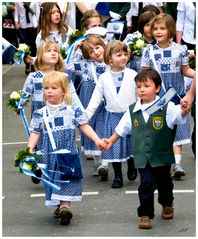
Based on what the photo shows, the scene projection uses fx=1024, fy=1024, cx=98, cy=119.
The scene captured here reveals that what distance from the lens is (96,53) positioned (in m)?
11.3

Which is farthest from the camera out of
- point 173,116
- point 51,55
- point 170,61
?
point 170,61

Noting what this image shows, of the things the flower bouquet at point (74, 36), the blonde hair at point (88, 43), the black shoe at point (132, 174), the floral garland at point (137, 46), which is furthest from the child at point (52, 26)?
the black shoe at point (132, 174)

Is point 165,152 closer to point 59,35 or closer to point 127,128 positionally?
point 127,128

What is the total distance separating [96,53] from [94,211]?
235cm

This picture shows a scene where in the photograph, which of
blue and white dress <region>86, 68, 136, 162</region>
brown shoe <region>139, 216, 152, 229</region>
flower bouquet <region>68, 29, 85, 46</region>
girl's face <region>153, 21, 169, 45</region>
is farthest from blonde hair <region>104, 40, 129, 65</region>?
brown shoe <region>139, 216, 152, 229</region>

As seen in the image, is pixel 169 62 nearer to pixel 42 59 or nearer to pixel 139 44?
pixel 139 44

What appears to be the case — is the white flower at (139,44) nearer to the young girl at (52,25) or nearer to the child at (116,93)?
the child at (116,93)

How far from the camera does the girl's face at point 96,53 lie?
11.2 m

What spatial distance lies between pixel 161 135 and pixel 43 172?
43.5 inches

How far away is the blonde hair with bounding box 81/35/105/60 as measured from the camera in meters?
11.2

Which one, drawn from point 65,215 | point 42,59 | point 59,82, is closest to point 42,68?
point 42,59

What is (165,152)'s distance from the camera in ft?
28.9

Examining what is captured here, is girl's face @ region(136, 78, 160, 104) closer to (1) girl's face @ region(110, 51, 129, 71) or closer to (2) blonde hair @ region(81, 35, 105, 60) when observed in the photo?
(1) girl's face @ region(110, 51, 129, 71)

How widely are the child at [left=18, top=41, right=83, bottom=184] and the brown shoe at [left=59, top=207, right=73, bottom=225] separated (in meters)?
1.08
